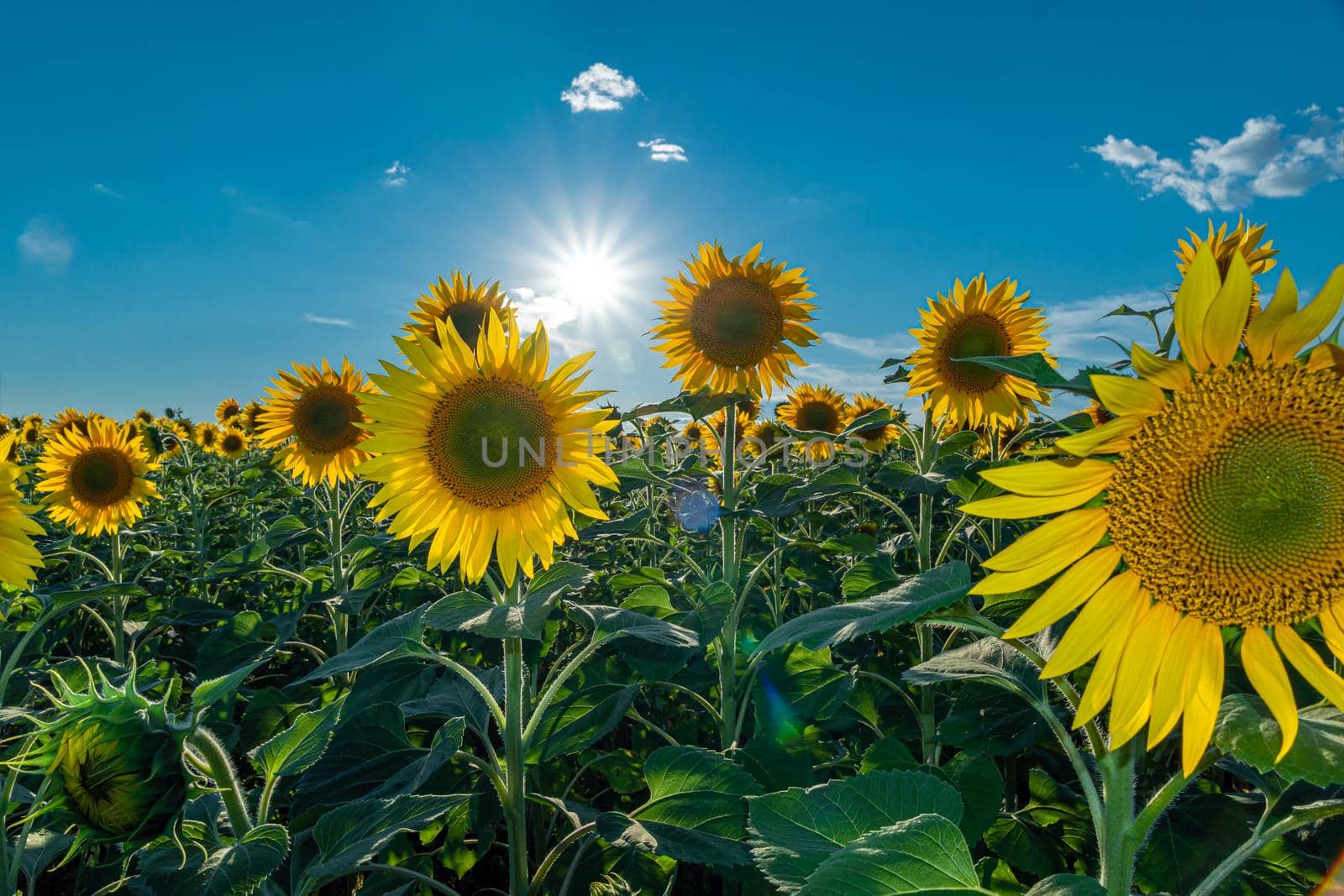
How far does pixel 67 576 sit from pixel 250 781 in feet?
17.1

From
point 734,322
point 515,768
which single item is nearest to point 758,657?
point 515,768

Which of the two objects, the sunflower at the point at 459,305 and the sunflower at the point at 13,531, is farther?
the sunflower at the point at 459,305

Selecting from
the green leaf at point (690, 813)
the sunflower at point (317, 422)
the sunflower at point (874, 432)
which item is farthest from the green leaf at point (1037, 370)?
the sunflower at point (874, 432)

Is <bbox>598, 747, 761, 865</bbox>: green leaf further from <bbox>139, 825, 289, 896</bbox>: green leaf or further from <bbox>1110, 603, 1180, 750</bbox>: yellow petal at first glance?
<bbox>1110, 603, 1180, 750</bbox>: yellow petal

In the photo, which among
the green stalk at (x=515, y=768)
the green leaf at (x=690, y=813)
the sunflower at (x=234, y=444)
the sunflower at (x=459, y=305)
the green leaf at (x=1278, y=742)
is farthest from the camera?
the sunflower at (x=234, y=444)

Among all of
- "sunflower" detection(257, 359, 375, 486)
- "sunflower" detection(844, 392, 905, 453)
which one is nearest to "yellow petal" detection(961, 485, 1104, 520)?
"sunflower" detection(257, 359, 375, 486)

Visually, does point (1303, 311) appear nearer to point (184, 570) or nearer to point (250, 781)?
point (250, 781)

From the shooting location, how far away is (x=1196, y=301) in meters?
1.15

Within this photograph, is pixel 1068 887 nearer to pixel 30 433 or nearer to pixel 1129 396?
pixel 1129 396

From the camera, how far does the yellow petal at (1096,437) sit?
118cm

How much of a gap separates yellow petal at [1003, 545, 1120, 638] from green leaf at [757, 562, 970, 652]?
0.40 feet

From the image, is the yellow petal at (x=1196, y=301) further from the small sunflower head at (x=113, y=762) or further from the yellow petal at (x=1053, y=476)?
the small sunflower head at (x=113, y=762)

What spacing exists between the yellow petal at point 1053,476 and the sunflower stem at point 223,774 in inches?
68.1

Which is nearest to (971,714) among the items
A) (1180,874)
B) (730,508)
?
(1180,874)
